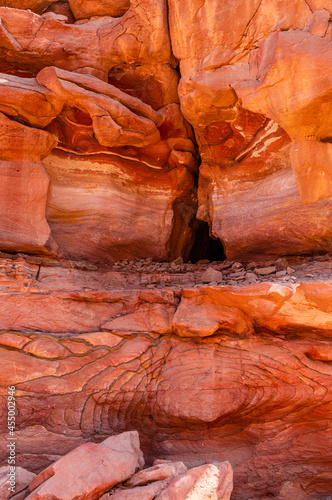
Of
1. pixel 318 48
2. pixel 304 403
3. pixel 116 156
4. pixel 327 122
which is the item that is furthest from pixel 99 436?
pixel 318 48

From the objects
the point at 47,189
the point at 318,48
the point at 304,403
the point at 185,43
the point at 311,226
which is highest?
the point at 185,43

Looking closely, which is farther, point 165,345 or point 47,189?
point 47,189

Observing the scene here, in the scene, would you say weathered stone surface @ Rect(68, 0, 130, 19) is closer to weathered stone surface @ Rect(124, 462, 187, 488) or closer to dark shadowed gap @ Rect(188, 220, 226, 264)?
dark shadowed gap @ Rect(188, 220, 226, 264)

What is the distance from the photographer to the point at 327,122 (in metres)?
3.64

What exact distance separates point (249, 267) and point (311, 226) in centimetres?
81

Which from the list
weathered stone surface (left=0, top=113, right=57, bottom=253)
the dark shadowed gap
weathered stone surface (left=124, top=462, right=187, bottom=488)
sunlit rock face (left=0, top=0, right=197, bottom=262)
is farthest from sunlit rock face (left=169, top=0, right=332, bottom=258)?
weathered stone surface (left=124, top=462, right=187, bottom=488)

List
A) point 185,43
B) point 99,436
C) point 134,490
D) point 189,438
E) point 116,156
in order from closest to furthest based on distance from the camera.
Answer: point 134,490
point 99,436
point 189,438
point 185,43
point 116,156

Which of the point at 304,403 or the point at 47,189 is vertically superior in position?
the point at 47,189

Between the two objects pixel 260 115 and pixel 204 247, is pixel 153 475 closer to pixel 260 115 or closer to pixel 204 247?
pixel 260 115

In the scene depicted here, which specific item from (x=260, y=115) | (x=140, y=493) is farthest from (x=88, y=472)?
(x=260, y=115)

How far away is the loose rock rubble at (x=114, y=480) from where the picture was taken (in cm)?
249

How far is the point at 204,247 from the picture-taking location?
6.22m

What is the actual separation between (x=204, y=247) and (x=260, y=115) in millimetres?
2547

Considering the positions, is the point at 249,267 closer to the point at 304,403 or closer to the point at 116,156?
the point at 304,403
